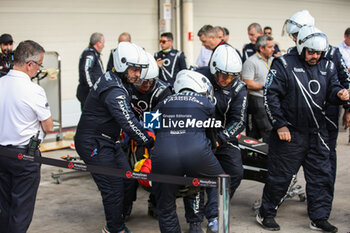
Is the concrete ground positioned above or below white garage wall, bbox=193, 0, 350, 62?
below

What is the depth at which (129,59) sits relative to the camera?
16.3 ft

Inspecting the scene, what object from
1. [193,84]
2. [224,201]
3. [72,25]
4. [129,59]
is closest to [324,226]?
[224,201]

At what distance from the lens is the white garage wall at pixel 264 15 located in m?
13.4

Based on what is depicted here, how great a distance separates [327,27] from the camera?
17.9 meters

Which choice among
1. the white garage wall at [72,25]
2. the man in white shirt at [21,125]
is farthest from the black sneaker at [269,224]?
the white garage wall at [72,25]

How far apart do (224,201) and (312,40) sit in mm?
2005

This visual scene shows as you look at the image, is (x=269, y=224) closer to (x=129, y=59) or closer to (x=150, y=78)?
(x=150, y=78)

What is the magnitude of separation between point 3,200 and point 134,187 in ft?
4.78

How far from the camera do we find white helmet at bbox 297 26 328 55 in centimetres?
517

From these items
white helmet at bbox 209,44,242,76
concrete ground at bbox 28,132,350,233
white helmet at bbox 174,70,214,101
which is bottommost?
concrete ground at bbox 28,132,350,233

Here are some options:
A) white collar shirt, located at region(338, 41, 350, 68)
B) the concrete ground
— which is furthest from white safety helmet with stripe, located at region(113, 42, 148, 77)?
white collar shirt, located at region(338, 41, 350, 68)

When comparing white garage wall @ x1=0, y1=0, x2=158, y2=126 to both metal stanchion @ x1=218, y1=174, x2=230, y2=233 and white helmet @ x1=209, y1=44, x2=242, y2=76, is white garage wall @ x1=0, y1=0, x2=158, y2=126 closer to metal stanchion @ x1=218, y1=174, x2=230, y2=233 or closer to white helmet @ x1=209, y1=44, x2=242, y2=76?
white helmet @ x1=209, y1=44, x2=242, y2=76

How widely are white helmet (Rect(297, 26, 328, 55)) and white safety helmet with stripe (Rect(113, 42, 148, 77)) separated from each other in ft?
5.09

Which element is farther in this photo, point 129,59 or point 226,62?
point 226,62
